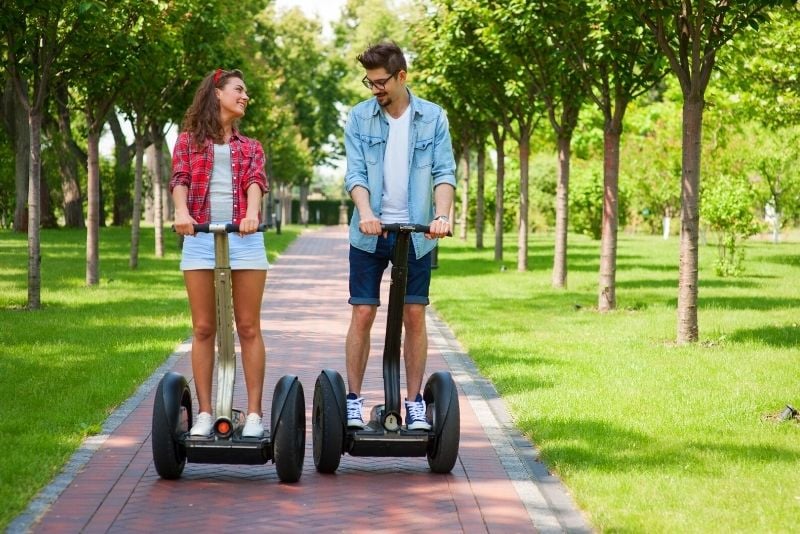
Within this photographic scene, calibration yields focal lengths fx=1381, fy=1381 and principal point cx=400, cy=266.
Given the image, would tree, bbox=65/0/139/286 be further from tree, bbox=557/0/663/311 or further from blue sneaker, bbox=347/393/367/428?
blue sneaker, bbox=347/393/367/428

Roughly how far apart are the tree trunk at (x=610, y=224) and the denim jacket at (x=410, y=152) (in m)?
10.9

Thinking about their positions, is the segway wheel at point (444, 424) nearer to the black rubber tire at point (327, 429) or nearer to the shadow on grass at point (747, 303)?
the black rubber tire at point (327, 429)

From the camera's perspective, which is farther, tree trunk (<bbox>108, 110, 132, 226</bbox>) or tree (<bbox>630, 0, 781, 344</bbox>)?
tree trunk (<bbox>108, 110, 132, 226</bbox>)

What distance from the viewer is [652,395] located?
9.59 m

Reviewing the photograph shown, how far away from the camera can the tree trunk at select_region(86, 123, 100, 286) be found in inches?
773

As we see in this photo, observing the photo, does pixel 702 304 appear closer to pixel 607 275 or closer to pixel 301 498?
pixel 607 275

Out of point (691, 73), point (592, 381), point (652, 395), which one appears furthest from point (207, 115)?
point (691, 73)

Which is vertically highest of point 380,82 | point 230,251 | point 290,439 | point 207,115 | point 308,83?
point 308,83

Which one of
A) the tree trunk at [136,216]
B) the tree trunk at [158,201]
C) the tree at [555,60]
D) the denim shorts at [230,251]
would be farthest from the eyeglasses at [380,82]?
the tree trunk at [158,201]

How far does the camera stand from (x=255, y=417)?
21.2 ft

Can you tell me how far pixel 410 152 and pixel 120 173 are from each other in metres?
38.3

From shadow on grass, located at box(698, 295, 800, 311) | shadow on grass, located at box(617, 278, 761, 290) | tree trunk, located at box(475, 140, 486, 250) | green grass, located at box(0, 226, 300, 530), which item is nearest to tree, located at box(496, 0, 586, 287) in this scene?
shadow on grass, located at box(617, 278, 761, 290)

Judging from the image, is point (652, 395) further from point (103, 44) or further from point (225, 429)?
point (103, 44)

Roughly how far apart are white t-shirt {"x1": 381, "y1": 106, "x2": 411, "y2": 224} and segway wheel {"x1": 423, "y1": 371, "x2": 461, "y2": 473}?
82 cm
